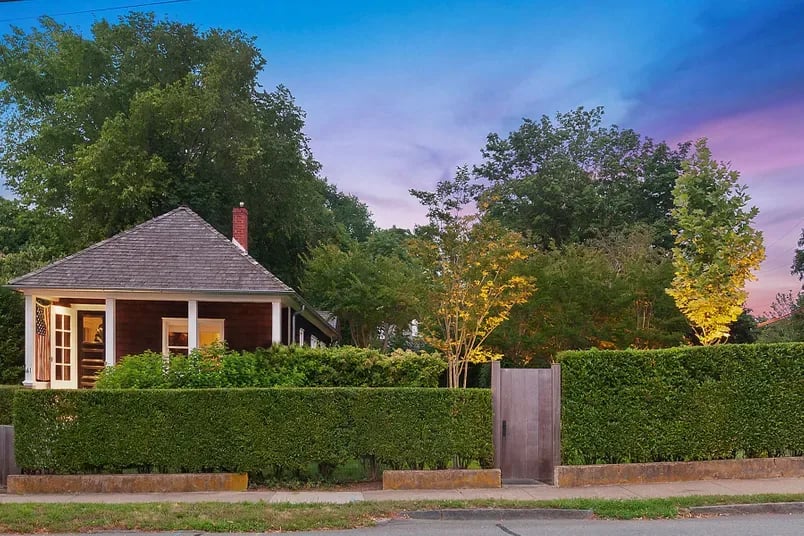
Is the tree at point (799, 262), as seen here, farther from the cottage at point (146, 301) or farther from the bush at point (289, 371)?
the bush at point (289, 371)

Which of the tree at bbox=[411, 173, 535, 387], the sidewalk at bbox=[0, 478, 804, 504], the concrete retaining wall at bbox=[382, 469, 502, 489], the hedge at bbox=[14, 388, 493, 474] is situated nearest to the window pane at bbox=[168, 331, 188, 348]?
the tree at bbox=[411, 173, 535, 387]

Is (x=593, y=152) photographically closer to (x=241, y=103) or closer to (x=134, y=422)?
(x=241, y=103)

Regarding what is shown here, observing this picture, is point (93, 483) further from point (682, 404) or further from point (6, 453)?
point (682, 404)

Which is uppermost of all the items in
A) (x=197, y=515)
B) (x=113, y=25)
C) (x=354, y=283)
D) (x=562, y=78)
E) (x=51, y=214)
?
(x=113, y=25)

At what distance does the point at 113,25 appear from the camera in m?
34.2

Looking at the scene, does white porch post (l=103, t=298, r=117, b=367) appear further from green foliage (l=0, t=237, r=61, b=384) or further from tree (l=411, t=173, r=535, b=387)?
tree (l=411, t=173, r=535, b=387)

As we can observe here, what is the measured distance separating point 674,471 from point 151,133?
88.3ft

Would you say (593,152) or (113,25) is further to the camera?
(593,152)

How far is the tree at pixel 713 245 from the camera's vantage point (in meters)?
13.7

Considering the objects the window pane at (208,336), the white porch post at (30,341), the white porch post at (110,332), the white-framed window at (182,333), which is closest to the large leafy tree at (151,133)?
the white-framed window at (182,333)

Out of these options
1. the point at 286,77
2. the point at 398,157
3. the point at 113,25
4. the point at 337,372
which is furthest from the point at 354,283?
the point at 337,372

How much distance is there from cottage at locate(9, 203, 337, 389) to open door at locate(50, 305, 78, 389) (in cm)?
3

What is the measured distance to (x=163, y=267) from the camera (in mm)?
17219

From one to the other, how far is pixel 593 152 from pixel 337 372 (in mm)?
35413
